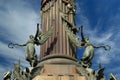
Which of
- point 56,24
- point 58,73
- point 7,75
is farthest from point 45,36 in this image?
point 7,75

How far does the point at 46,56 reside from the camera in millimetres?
19844

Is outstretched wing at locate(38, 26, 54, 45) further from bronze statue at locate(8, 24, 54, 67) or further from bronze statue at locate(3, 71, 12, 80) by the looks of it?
bronze statue at locate(3, 71, 12, 80)

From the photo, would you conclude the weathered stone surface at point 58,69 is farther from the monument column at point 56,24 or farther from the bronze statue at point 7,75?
the bronze statue at point 7,75

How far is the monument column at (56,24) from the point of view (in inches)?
805

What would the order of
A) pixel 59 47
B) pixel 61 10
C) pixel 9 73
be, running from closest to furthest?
pixel 9 73, pixel 59 47, pixel 61 10

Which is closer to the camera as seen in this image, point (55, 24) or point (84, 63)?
point (84, 63)

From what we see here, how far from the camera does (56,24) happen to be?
2128cm

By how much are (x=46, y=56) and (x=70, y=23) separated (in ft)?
9.19

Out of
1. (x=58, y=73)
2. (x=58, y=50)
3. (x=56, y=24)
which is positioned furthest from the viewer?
(x=56, y=24)

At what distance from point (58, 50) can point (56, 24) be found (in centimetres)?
179

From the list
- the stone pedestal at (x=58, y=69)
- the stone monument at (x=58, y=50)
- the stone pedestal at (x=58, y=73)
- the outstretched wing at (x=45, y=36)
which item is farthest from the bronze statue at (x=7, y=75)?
the outstretched wing at (x=45, y=36)

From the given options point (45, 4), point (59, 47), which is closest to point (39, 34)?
point (59, 47)

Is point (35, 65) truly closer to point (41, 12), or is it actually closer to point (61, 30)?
point (61, 30)

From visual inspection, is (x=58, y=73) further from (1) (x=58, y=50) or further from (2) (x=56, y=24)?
(2) (x=56, y=24)
